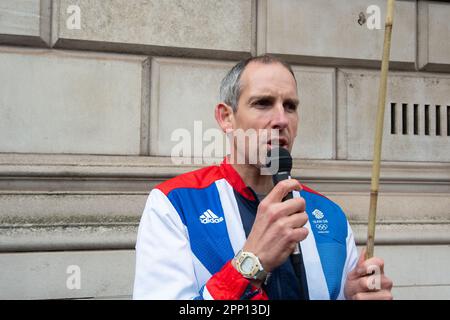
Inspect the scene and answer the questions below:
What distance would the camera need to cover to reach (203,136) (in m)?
4.05

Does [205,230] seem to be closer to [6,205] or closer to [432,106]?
[6,205]

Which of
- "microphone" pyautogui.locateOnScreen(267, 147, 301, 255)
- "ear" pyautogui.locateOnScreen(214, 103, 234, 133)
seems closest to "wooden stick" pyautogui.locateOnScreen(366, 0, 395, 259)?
"microphone" pyautogui.locateOnScreen(267, 147, 301, 255)

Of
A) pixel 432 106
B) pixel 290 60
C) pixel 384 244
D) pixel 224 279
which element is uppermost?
pixel 290 60

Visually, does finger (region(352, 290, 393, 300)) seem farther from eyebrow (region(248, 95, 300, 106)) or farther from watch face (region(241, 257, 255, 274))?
eyebrow (region(248, 95, 300, 106))

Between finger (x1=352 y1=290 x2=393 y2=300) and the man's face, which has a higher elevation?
the man's face

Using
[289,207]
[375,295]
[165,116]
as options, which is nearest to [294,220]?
[289,207]

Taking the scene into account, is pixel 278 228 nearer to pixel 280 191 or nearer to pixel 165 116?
pixel 280 191

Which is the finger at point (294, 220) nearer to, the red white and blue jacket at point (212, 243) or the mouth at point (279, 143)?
the red white and blue jacket at point (212, 243)

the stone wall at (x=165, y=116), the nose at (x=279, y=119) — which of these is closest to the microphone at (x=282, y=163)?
the nose at (x=279, y=119)

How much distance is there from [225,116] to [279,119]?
1.20 feet

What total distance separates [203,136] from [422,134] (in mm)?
2082

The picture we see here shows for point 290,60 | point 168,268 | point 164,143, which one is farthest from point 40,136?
point 168,268

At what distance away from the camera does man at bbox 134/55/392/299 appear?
164 cm

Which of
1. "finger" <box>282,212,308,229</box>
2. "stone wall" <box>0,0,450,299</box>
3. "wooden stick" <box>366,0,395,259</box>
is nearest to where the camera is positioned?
"wooden stick" <box>366,0,395,259</box>
